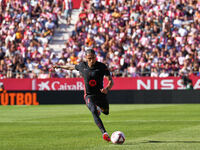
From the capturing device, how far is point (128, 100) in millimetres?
32719

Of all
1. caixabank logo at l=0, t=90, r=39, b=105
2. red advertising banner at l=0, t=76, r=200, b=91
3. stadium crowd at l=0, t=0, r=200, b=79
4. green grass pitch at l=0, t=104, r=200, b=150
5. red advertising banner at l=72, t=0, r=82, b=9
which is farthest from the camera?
red advertising banner at l=72, t=0, r=82, b=9

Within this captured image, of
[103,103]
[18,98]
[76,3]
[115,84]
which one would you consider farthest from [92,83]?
[76,3]

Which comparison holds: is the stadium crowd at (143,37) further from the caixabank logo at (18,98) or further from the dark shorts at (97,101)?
the dark shorts at (97,101)

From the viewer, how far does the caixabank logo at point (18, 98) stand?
33.2 m

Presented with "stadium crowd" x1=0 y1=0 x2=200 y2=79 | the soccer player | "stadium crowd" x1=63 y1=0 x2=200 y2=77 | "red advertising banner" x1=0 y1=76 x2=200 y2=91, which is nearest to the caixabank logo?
"red advertising banner" x1=0 y1=76 x2=200 y2=91

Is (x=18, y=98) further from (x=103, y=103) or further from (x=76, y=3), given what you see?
(x=103, y=103)

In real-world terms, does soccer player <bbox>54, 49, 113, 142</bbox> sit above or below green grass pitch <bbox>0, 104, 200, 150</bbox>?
above

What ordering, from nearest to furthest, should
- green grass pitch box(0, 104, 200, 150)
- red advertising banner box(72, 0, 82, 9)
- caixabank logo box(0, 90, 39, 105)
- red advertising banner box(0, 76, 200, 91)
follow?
1. green grass pitch box(0, 104, 200, 150)
2. red advertising banner box(0, 76, 200, 91)
3. caixabank logo box(0, 90, 39, 105)
4. red advertising banner box(72, 0, 82, 9)

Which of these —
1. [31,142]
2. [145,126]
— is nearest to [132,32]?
[145,126]

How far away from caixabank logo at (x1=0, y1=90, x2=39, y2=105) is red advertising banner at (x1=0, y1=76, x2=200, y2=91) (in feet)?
6.68

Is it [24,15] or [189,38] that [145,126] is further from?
[24,15]

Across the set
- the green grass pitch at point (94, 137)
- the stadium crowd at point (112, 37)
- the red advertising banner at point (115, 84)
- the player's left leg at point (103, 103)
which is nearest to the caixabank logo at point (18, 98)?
the red advertising banner at point (115, 84)

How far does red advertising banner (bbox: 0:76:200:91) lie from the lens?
1302 inches

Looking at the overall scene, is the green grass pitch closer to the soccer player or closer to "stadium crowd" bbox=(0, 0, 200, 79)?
the soccer player
